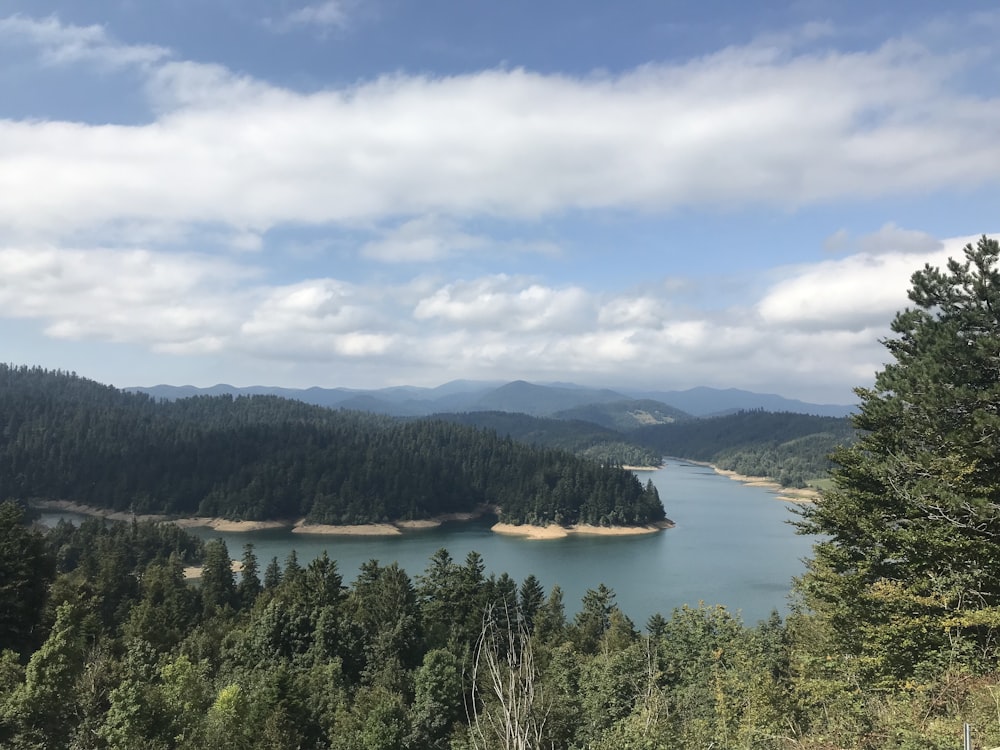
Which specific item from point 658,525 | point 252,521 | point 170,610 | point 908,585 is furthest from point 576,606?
point 252,521

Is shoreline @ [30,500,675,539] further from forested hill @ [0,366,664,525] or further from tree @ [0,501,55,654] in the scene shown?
tree @ [0,501,55,654]

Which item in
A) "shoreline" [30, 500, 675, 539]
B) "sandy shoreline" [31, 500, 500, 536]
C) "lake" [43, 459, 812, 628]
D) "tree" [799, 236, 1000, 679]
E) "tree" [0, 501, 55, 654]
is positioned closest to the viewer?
"tree" [799, 236, 1000, 679]

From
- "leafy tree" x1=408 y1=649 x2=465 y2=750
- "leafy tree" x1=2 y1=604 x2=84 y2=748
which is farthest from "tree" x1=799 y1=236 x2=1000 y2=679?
"leafy tree" x1=2 y1=604 x2=84 y2=748

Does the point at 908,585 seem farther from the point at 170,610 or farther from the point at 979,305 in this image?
the point at 170,610

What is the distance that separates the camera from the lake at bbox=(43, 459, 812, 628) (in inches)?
1903

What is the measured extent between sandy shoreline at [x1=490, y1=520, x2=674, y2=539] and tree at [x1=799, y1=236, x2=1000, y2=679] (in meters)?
70.2

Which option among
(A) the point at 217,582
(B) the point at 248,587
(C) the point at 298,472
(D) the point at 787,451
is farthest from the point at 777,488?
(A) the point at 217,582

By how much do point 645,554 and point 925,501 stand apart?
188 feet

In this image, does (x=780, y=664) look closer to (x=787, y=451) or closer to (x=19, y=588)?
(x=19, y=588)

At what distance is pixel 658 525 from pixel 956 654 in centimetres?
7579

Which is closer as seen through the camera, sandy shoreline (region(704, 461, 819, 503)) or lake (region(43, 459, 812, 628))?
lake (region(43, 459, 812, 628))

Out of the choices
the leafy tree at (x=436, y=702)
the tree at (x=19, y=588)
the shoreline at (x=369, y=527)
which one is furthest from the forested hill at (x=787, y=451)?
the tree at (x=19, y=588)

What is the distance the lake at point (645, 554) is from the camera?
48.3 meters

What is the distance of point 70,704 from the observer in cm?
1389
